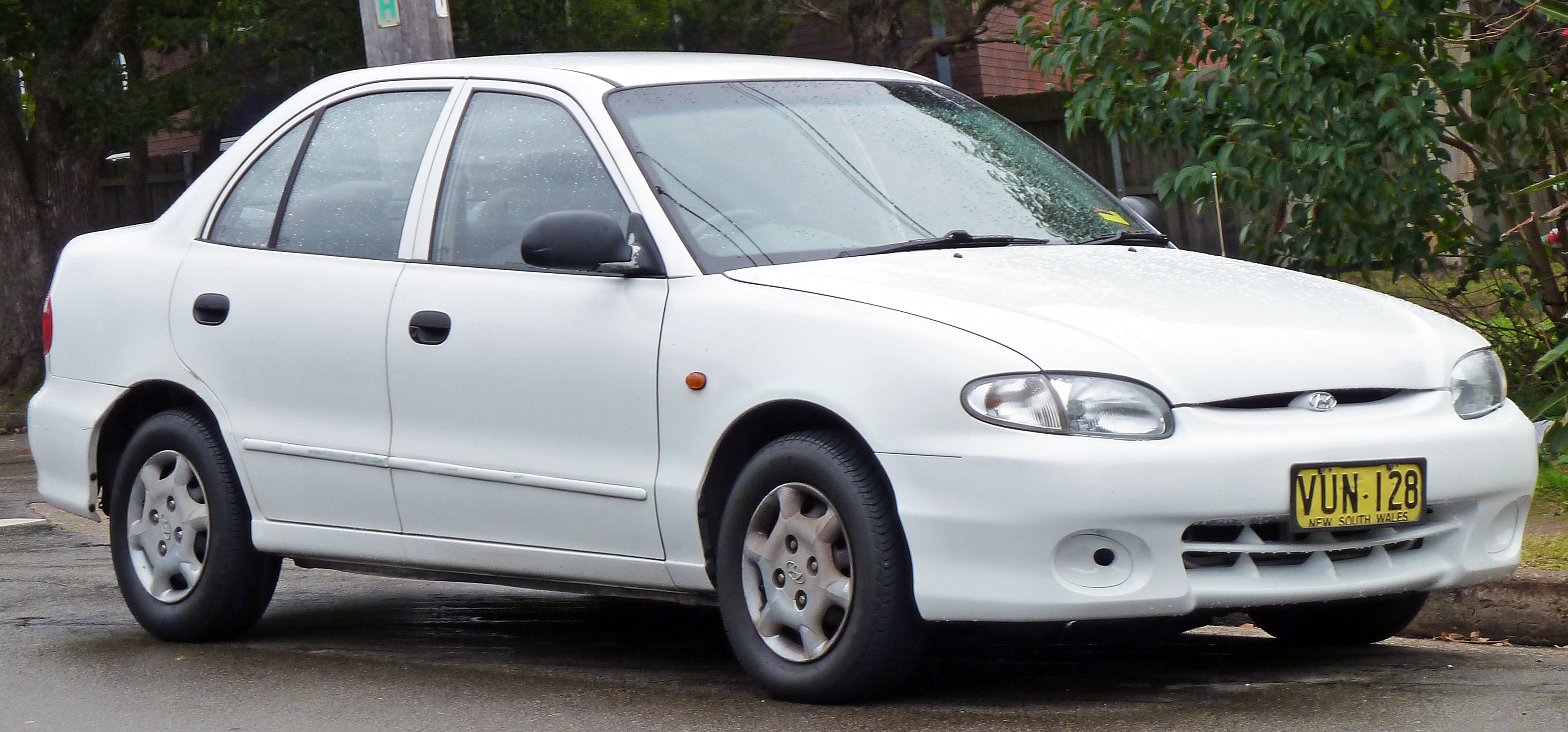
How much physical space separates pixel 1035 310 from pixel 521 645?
2210mm

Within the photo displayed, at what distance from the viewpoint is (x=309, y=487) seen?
5727 millimetres

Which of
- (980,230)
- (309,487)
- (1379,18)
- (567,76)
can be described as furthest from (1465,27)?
(309,487)

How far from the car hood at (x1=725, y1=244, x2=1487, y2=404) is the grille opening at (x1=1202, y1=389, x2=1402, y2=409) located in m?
0.02

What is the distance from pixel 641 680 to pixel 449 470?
2.45 feet

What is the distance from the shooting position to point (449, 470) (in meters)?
5.33

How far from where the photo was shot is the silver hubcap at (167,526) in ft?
19.9

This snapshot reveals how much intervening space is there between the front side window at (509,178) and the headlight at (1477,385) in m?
2.11

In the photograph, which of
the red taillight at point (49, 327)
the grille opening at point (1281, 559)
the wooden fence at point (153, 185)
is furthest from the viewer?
the wooden fence at point (153, 185)

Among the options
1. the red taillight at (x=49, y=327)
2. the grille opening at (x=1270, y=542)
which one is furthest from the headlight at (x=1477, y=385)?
the red taillight at (x=49, y=327)

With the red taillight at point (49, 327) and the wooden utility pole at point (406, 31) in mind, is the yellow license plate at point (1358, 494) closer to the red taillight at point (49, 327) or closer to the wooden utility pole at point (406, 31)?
the red taillight at point (49, 327)

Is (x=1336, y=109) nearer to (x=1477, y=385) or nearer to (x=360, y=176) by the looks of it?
(x=1477, y=385)

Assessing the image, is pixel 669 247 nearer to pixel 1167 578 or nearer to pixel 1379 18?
pixel 1167 578

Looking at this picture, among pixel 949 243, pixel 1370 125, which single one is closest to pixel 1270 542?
pixel 949 243

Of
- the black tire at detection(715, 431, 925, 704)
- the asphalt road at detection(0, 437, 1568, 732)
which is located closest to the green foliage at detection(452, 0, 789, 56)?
the asphalt road at detection(0, 437, 1568, 732)
